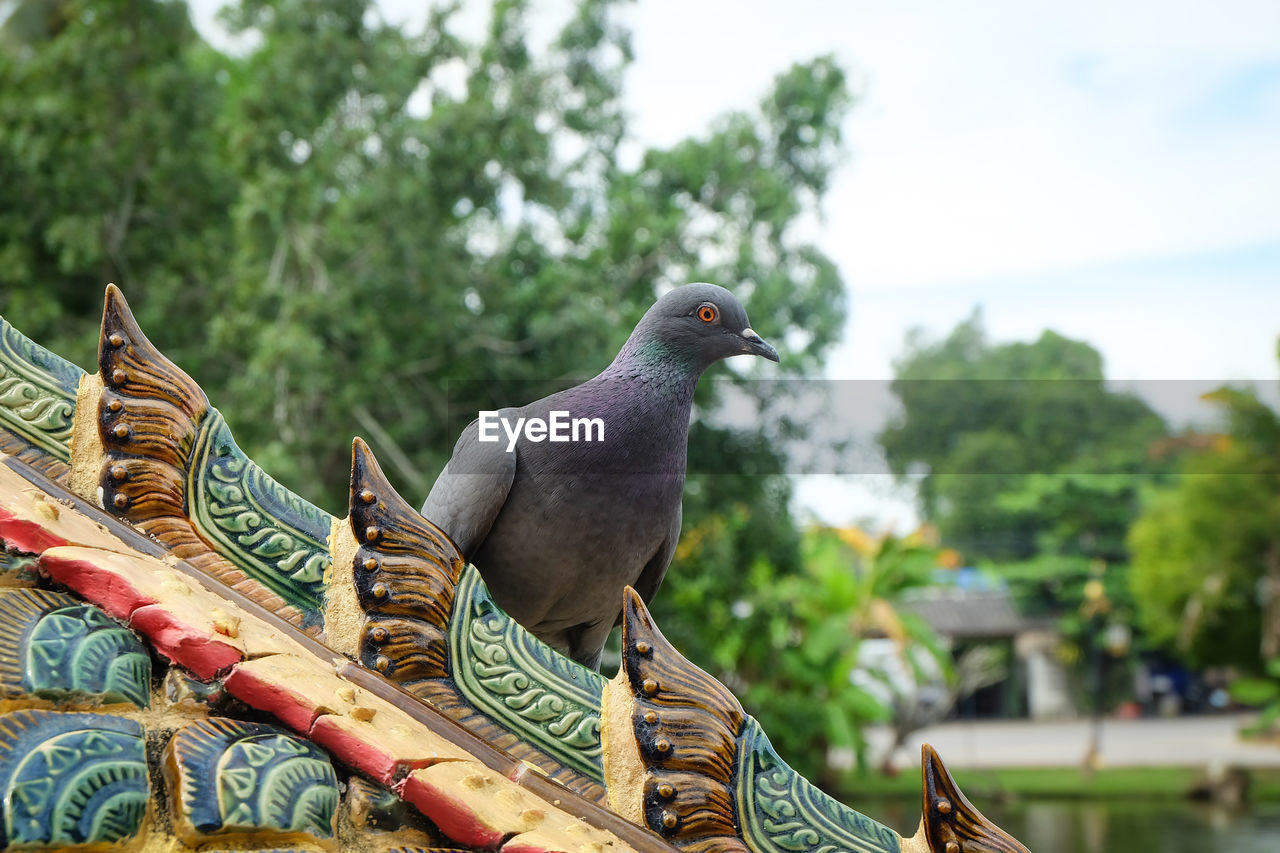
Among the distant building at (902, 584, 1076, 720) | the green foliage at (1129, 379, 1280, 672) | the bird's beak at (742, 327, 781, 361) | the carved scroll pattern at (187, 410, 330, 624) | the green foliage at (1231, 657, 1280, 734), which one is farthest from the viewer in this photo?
the distant building at (902, 584, 1076, 720)

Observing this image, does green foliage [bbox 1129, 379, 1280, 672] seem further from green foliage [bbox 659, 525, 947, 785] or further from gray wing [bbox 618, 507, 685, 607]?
gray wing [bbox 618, 507, 685, 607]

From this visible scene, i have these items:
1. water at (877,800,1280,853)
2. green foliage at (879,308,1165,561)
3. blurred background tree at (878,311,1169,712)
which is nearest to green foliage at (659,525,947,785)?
water at (877,800,1280,853)

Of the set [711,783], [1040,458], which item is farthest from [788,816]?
[1040,458]

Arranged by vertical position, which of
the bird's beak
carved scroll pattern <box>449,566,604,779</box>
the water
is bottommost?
the water

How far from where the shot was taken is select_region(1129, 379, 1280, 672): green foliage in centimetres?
1430

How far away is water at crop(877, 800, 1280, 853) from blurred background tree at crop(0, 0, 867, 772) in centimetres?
502

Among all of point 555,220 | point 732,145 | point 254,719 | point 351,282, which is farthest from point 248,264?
point 254,719

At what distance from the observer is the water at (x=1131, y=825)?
1287 cm

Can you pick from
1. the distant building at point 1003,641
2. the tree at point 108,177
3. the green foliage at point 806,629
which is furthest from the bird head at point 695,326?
the distant building at point 1003,641

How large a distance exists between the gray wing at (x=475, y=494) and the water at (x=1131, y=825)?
11.9 metres

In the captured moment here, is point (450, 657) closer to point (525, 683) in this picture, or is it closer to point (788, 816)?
point (525, 683)

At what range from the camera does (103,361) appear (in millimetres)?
1276

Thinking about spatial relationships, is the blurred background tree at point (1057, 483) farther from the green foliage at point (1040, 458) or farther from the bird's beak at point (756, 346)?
the bird's beak at point (756, 346)

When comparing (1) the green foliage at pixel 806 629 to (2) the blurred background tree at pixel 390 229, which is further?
(1) the green foliage at pixel 806 629
